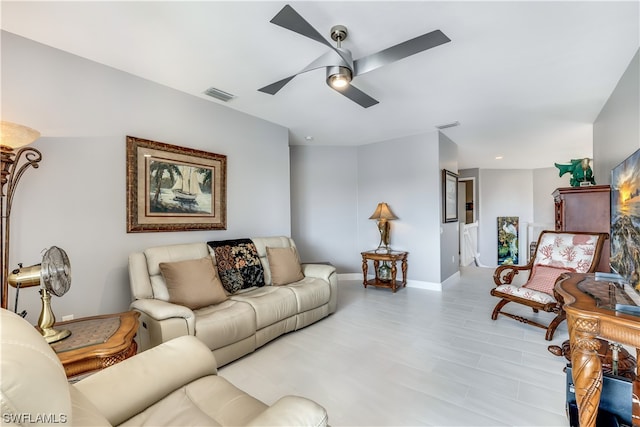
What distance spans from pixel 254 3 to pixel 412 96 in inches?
78.3

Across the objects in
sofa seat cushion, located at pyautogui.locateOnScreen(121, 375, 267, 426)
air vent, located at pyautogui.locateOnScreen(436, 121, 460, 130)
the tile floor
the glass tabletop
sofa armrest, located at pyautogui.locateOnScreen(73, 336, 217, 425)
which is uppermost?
air vent, located at pyautogui.locateOnScreen(436, 121, 460, 130)

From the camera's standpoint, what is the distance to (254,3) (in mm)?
1736

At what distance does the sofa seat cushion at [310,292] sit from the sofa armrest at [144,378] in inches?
61.5

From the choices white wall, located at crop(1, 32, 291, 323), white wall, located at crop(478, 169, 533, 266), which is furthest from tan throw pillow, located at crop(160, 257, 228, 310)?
white wall, located at crop(478, 169, 533, 266)

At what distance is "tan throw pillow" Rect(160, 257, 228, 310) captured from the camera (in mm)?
2377

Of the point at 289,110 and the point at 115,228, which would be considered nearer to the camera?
the point at 115,228

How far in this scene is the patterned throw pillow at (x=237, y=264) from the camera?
9.59ft

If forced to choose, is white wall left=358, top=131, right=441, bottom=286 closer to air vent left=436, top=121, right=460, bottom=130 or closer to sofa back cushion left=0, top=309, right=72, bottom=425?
air vent left=436, top=121, right=460, bottom=130

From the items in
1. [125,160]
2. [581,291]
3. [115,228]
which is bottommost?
[581,291]

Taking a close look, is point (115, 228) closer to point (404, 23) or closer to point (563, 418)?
point (404, 23)

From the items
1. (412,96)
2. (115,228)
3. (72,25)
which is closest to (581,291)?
(412,96)

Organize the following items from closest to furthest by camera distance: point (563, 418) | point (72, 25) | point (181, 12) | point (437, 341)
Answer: point (563, 418), point (181, 12), point (72, 25), point (437, 341)

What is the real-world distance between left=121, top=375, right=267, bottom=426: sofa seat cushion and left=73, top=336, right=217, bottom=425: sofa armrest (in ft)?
0.13

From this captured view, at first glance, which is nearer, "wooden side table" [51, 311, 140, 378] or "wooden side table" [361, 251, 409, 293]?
"wooden side table" [51, 311, 140, 378]
